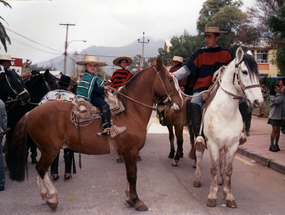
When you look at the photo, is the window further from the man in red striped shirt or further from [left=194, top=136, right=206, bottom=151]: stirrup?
[left=194, top=136, right=206, bottom=151]: stirrup

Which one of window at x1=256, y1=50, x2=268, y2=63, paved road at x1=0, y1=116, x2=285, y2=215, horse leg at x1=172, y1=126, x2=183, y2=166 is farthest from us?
window at x1=256, y1=50, x2=268, y2=63

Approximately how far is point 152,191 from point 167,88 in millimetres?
2062

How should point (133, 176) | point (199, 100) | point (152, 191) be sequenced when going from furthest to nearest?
point (199, 100) → point (152, 191) → point (133, 176)

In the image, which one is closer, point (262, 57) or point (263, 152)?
point (263, 152)

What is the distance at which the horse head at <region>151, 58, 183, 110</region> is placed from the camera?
13.3 feet

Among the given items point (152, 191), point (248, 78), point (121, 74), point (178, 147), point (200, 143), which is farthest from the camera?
point (121, 74)

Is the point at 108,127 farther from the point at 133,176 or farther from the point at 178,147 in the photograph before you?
the point at 178,147

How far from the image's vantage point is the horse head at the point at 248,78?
3738mm

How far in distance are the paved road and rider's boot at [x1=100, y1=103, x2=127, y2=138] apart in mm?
1238

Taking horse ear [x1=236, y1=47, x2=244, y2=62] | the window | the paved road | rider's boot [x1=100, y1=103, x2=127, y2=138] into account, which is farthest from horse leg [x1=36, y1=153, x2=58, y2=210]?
the window

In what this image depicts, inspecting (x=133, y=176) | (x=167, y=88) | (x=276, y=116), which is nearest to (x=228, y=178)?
(x=133, y=176)

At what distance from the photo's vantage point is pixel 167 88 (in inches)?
160

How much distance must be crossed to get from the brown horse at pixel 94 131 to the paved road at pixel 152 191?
0.38 m

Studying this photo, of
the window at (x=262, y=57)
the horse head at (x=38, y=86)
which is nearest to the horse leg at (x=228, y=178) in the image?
the horse head at (x=38, y=86)
